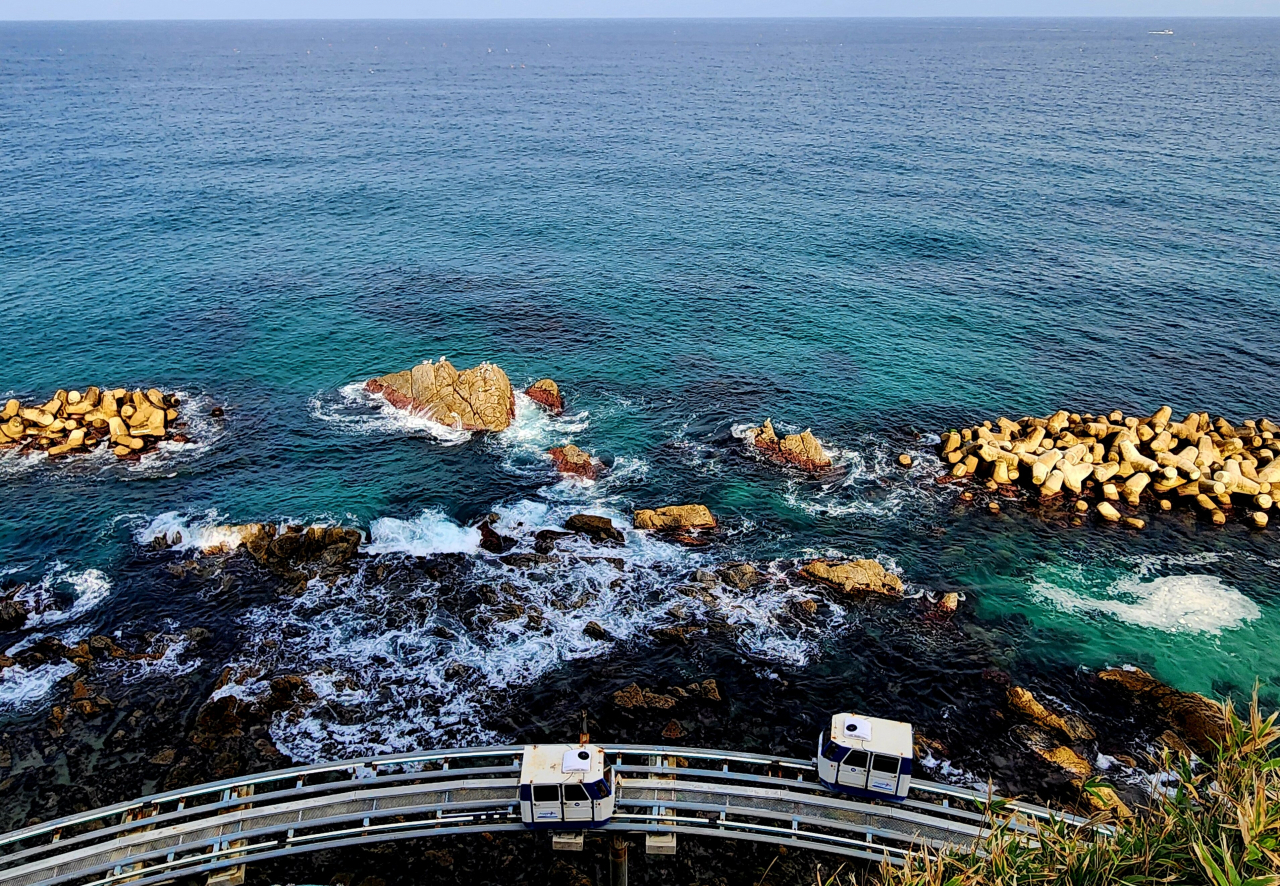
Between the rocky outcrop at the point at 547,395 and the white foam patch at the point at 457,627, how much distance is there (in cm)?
1726

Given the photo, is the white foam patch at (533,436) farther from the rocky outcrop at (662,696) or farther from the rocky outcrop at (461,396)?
the rocky outcrop at (662,696)

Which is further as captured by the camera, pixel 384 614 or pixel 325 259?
pixel 325 259

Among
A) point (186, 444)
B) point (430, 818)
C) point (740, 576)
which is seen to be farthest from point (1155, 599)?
point (186, 444)

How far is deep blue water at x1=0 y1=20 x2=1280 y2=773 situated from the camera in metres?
49.8

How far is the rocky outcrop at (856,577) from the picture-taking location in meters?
52.0

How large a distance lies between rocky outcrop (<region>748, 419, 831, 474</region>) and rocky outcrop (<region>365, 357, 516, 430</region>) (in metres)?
21.5

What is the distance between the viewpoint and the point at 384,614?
163 ft

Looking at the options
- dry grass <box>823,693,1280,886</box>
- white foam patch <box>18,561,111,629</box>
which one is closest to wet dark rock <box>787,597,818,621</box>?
dry grass <box>823,693,1280,886</box>

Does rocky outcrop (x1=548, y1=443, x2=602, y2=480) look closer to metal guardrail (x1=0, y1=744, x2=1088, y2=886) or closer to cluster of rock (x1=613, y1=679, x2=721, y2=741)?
cluster of rock (x1=613, y1=679, x2=721, y2=741)

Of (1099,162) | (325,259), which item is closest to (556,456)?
(325,259)

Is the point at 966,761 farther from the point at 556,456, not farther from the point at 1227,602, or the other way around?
the point at 556,456

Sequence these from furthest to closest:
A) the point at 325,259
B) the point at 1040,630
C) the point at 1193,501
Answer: the point at 325,259 → the point at 1193,501 → the point at 1040,630

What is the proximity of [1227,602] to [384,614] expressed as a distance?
5168 centimetres

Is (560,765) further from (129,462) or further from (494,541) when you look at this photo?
(129,462)
